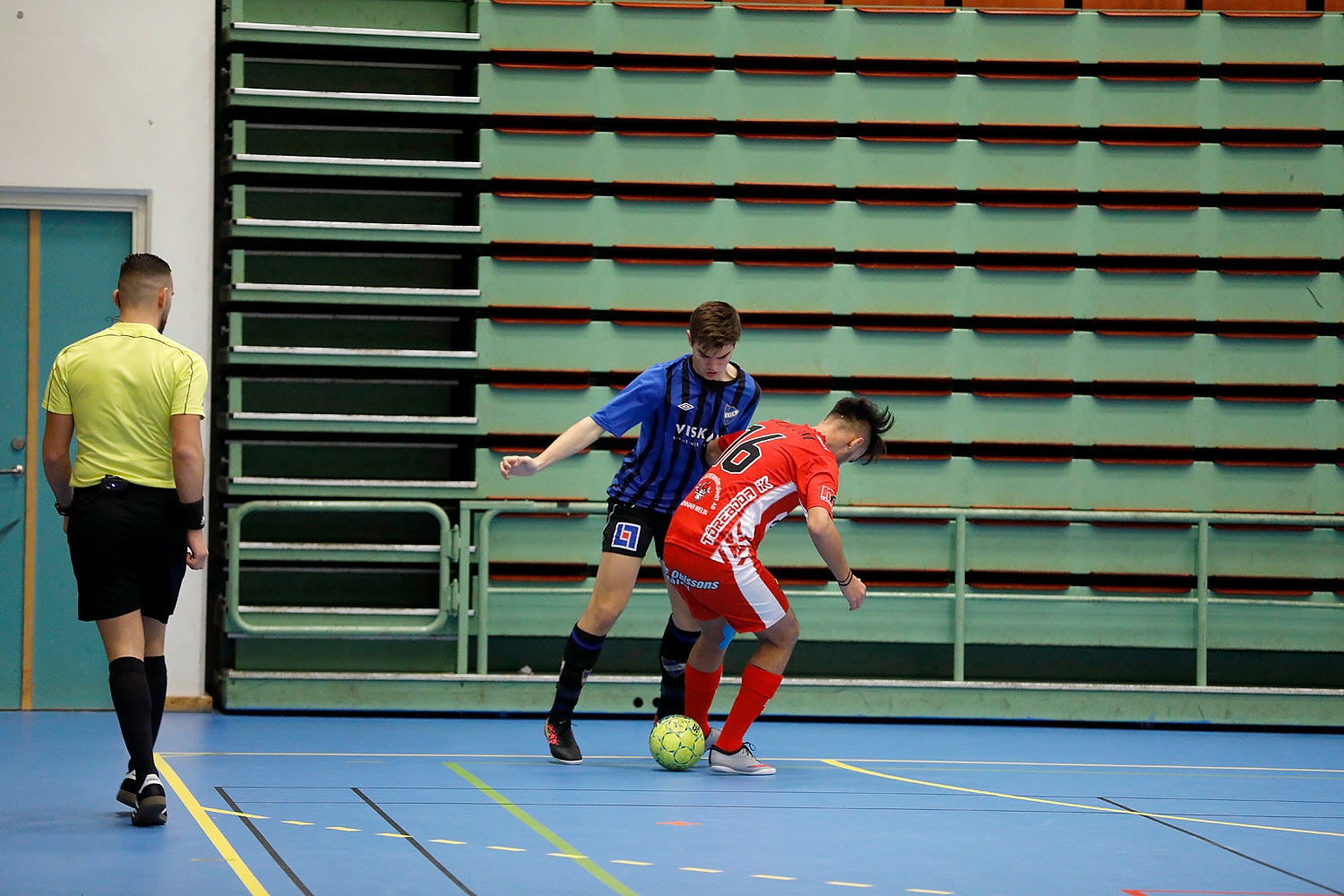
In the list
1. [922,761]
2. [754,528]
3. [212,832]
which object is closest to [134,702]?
[212,832]

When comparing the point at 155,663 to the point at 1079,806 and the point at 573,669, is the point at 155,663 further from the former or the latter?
the point at 1079,806

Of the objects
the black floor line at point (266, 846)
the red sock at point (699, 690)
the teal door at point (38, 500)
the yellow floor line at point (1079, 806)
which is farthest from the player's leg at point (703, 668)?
the teal door at point (38, 500)

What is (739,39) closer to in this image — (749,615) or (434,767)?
(749,615)

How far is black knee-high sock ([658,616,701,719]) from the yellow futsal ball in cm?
24

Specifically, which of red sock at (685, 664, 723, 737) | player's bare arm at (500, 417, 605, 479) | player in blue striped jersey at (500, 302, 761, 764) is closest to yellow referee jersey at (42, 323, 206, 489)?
player's bare arm at (500, 417, 605, 479)

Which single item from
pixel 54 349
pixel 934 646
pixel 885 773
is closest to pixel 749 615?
pixel 885 773

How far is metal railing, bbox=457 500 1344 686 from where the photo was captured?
731 centimetres

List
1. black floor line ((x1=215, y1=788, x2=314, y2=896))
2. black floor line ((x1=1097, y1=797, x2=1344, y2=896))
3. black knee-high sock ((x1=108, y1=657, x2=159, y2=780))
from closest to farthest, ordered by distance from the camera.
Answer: black floor line ((x1=215, y1=788, x2=314, y2=896)), black floor line ((x1=1097, y1=797, x2=1344, y2=896)), black knee-high sock ((x1=108, y1=657, x2=159, y2=780))

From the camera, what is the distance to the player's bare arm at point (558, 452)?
5.51m

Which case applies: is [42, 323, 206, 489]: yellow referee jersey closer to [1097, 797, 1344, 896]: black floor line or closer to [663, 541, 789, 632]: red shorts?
[663, 541, 789, 632]: red shorts

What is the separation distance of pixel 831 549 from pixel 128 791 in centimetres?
239

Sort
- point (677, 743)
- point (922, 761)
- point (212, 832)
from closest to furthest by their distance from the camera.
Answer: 1. point (212, 832)
2. point (677, 743)
3. point (922, 761)

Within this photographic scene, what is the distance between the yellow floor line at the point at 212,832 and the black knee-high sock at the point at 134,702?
278 mm

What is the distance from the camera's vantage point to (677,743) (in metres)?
5.61
